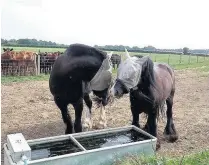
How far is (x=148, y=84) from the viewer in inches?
161

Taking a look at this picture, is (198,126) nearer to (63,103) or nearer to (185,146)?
(185,146)

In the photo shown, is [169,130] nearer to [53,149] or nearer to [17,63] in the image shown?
[53,149]

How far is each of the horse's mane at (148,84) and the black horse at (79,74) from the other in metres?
0.47

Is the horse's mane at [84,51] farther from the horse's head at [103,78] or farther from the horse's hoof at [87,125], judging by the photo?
the horse's hoof at [87,125]

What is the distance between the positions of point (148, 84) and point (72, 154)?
1.58 meters

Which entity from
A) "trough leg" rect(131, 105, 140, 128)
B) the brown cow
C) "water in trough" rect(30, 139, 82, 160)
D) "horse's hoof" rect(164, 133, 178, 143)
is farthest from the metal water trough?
the brown cow

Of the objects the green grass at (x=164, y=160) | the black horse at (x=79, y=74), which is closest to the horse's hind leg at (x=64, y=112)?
the black horse at (x=79, y=74)

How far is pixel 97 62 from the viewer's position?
414 cm

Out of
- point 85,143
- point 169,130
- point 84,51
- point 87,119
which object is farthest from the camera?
point 87,119

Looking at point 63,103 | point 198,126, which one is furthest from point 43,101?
point 198,126

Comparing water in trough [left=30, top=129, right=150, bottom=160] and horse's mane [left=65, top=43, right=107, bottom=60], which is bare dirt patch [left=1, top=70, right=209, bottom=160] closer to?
water in trough [left=30, top=129, right=150, bottom=160]

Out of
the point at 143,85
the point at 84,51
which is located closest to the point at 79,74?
the point at 84,51

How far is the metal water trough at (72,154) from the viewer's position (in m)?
2.91

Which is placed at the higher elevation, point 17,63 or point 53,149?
point 17,63
